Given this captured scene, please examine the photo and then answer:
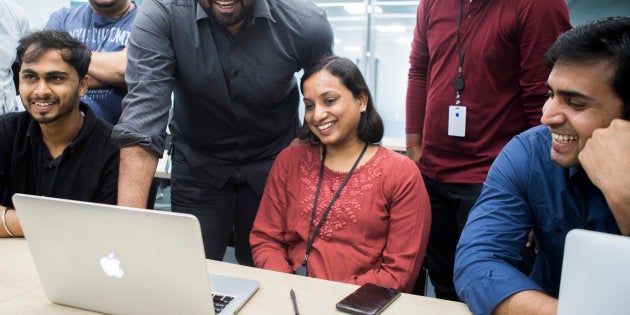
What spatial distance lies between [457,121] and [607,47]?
2.34ft

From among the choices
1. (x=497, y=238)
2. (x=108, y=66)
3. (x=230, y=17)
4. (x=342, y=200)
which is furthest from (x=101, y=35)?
(x=497, y=238)

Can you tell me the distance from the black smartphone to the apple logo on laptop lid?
0.44 meters

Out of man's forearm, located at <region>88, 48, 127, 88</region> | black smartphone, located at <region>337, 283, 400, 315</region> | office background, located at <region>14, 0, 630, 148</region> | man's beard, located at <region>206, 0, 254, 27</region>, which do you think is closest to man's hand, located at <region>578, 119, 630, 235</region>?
black smartphone, located at <region>337, 283, 400, 315</region>

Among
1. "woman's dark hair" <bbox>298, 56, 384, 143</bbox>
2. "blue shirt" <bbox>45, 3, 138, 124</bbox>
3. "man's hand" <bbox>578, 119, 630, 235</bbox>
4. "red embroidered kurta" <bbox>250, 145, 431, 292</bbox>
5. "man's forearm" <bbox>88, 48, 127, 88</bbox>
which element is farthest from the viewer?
"blue shirt" <bbox>45, 3, 138, 124</bbox>

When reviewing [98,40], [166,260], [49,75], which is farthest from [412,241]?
[98,40]

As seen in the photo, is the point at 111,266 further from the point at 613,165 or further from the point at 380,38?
the point at 380,38

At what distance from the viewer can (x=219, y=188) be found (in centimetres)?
186

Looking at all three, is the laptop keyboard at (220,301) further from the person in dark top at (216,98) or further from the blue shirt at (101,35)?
the blue shirt at (101,35)

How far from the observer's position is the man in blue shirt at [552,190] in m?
1.03

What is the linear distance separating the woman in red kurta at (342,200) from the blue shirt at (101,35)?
84 cm

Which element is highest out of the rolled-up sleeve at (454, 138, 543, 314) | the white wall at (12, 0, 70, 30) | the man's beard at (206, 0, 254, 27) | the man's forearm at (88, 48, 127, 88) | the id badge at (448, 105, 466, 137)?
the white wall at (12, 0, 70, 30)

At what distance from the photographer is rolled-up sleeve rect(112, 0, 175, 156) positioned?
5.12 ft

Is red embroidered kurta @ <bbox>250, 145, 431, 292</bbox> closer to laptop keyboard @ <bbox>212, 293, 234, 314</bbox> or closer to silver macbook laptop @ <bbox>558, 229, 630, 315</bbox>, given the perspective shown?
laptop keyboard @ <bbox>212, 293, 234, 314</bbox>

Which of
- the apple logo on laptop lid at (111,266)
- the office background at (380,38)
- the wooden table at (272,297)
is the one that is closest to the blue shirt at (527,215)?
the wooden table at (272,297)
